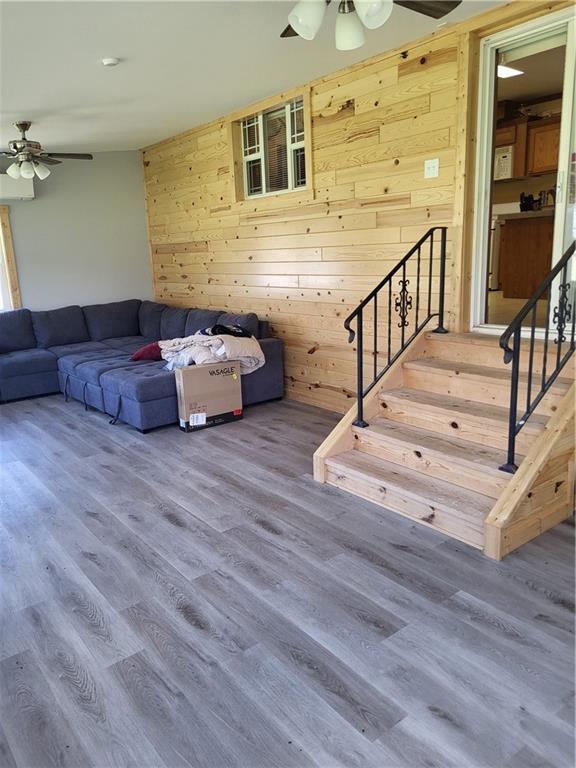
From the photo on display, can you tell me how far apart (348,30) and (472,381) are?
1.99m

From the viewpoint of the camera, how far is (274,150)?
5152 millimetres

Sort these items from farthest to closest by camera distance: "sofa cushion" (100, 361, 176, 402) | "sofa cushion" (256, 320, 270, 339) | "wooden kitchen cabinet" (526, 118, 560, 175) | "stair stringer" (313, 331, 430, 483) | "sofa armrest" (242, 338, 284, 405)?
"wooden kitchen cabinet" (526, 118, 560, 175) → "sofa cushion" (256, 320, 270, 339) → "sofa armrest" (242, 338, 284, 405) → "sofa cushion" (100, 361, 176, 402) → "stair stringer" (313, 331, 430, 483)

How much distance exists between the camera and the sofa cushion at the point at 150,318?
21.8 feet

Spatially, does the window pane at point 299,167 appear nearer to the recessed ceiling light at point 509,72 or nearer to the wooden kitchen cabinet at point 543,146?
the recessed ceiling light at point 509,72

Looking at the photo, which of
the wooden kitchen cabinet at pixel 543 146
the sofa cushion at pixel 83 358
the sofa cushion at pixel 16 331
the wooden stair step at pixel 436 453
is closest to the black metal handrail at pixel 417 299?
the wooden stair step at pixel 436 453

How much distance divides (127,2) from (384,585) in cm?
303

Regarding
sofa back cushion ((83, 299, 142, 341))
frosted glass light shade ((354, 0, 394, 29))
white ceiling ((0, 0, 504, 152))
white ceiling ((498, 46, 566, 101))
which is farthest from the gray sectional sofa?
white ceiling ((498, 46, 566, 101))

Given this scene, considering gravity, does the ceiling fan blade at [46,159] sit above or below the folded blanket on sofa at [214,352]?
above

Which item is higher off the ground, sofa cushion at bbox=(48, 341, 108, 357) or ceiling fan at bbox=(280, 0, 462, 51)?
ceiling fan at bbox=(280, 0, 462, 51)

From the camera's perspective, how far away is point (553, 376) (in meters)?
2.88

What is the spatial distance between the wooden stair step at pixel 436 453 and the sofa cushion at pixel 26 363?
12.3 feet

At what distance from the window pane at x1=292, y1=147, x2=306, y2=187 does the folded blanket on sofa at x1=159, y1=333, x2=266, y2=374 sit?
143cm

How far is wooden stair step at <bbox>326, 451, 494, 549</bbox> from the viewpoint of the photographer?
273 cm

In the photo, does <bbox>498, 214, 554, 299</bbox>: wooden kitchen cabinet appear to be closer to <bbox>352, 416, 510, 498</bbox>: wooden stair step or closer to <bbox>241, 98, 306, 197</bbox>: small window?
<bbox>241, 98, 306, 197</bbox>: small window
